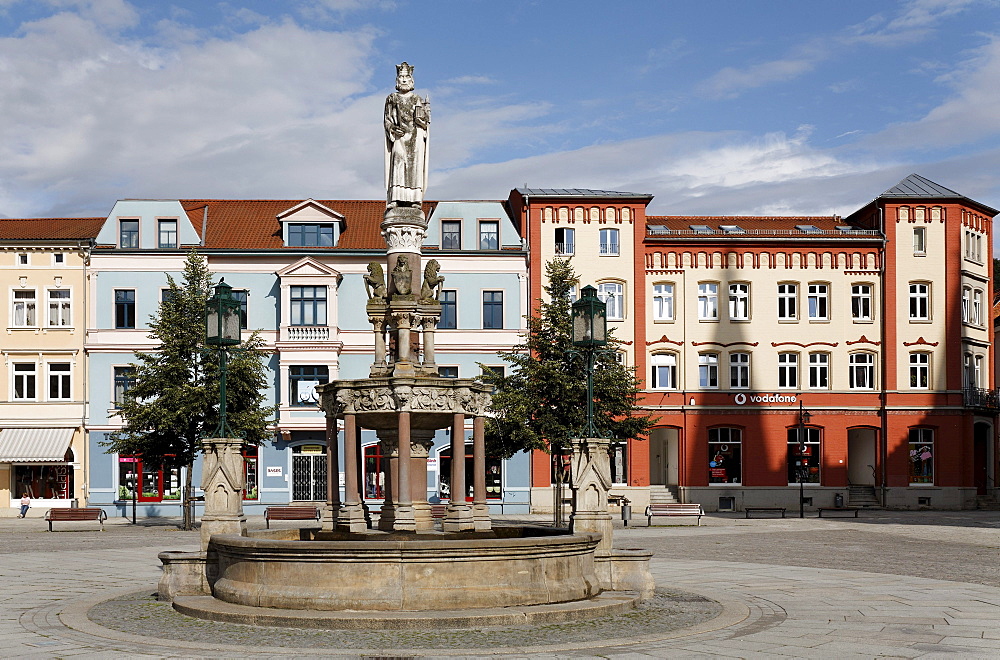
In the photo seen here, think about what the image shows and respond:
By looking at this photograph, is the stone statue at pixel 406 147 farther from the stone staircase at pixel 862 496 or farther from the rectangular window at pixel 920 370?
the rectangular window at pixel 920 370

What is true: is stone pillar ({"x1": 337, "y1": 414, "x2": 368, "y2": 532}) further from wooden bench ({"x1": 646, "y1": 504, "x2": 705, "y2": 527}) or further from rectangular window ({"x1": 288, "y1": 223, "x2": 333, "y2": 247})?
rectangular window ({"x1": 288, "y1": 223, "x2": 333, "y2": 247})

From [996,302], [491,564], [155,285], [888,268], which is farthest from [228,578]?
[996,302]

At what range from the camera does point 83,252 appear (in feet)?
165

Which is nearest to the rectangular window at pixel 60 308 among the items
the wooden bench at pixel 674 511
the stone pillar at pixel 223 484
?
the wooden bench at pixel 674 511

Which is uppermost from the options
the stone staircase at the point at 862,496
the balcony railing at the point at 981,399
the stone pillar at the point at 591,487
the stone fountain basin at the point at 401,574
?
the balcony railing at the point at 981,399

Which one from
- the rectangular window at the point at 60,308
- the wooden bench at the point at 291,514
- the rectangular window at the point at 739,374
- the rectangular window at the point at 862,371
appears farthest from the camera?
the rectangular window at the point at 862,371

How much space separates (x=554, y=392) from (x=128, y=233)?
20.8 meters

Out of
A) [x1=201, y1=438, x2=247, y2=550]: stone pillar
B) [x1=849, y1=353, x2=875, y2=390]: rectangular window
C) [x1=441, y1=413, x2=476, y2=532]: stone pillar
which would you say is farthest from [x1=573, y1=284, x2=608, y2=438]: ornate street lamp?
[x1=849, y1=353, x2=875, y2=390]: rectangular window

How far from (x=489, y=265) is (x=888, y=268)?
17.8 m

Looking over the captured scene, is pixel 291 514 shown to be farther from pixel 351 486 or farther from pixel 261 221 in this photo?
pixel 351 486

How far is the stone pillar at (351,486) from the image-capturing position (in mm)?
19094

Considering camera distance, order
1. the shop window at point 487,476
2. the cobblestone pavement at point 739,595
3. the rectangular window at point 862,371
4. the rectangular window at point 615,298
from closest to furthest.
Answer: the cobblestone pavement at point 739,595
the shop window at point 487,476
the rectangular window at point 615,298
the rectangular window at point 862,371

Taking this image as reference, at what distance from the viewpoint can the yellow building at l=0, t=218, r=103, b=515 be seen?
4947 centimetres

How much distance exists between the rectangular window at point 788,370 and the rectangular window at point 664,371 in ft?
15.4
